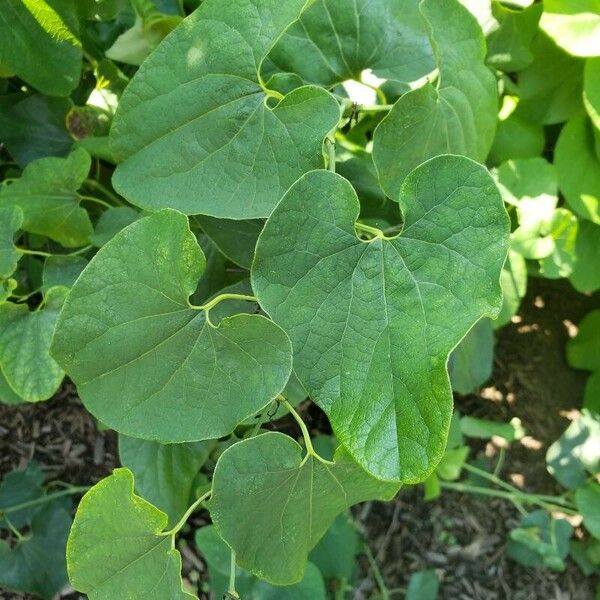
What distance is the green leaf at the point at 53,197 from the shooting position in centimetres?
90

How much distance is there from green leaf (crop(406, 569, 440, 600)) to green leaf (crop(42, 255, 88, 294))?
0.93m

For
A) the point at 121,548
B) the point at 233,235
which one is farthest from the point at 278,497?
the point at 233,235

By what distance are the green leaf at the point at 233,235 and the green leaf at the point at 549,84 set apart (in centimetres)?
71

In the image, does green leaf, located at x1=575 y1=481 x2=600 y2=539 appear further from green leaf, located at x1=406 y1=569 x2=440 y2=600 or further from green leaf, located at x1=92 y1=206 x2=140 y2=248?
green leaf, located at x1=92 y1=206 x2=140 y2=248

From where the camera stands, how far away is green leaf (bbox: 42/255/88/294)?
36.0 inches

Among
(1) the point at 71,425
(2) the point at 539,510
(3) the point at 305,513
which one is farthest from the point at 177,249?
(2) the point at 539,510

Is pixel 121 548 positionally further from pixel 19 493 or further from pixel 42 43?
pixel 19 493

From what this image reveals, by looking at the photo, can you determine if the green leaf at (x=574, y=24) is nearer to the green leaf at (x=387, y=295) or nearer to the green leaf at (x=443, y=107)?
the green leaf at (x=443, y=107)

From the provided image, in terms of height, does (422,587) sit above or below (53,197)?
below

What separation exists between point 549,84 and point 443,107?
0.59 meters

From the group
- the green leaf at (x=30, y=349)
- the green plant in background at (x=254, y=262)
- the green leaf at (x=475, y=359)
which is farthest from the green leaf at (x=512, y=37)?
the green leaf at (x=30, y=349)

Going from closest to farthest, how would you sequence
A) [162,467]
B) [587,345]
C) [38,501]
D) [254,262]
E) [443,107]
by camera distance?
1. [254,262]
2. [443,107]
3. [162,467]
4. [38,501]
5. [587,345]

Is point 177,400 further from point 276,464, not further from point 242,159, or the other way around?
point 242,159

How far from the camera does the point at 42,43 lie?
2.78 feet
